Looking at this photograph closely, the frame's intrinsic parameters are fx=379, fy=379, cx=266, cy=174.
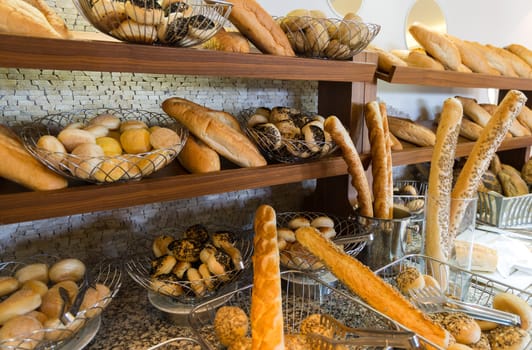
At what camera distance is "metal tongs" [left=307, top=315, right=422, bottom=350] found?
1.88 ft

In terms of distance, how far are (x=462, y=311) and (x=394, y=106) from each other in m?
1.06

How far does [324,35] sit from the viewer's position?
987mm

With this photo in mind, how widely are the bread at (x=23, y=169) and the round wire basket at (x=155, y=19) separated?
28 cm

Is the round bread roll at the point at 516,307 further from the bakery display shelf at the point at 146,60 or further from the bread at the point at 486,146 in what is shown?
the bakery display shelf at the point at 146,60

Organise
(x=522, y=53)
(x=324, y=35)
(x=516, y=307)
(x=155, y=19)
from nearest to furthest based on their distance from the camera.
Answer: (x=155, y=19), (x=516, y=307), (x=324, y=35), (x=522, y=53)

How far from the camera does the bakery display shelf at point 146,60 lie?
632mm

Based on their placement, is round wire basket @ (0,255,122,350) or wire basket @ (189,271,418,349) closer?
round wire basket @ (0,255,122,350)

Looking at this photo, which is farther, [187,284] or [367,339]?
[187,284]

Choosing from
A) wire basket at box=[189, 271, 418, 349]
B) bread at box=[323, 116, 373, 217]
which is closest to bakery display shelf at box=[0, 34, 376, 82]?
bread at box=[323, 116, 373, 217]

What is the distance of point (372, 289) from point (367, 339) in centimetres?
18

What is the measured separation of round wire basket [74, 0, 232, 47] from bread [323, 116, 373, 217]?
1.28 feet

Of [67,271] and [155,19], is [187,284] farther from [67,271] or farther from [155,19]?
[155,19]

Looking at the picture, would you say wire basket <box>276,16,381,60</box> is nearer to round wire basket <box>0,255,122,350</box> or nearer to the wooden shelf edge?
the wooden shelf edge

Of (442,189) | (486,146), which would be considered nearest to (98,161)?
(442,189)
